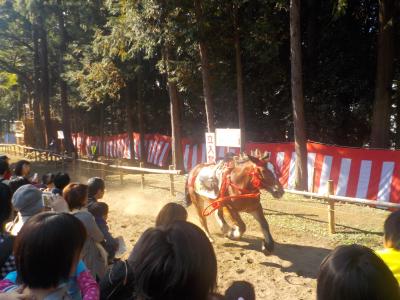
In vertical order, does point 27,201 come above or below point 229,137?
below

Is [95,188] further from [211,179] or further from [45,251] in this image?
[211,179]

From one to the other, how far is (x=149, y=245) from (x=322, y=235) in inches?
283

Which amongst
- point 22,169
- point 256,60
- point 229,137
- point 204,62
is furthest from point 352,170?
A: point 22,169

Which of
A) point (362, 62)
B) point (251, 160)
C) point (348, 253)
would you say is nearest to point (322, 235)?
point (251, 160)

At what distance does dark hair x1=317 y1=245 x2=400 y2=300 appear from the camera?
1700mm

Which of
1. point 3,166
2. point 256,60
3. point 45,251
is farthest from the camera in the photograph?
point 256,60

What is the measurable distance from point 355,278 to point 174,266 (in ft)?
2.54

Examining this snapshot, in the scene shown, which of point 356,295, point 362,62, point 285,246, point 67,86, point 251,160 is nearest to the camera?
point 356,295

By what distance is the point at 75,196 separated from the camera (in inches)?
164

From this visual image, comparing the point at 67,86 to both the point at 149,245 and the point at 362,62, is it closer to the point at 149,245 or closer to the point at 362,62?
the point at 362,62

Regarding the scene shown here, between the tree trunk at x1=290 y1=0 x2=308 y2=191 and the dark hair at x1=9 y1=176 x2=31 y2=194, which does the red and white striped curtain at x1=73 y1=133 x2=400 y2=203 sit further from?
the dark hair at x1=9 y1=176 x2=31 y2=194

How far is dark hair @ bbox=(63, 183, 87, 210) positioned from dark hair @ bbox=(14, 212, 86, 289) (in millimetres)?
1955

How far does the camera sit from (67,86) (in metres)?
27.7

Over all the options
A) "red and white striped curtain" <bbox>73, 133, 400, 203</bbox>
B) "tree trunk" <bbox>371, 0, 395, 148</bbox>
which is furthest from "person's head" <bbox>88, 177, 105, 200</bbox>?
"tree trunk" <bbox>371, 0, 395, 148</bbox>
